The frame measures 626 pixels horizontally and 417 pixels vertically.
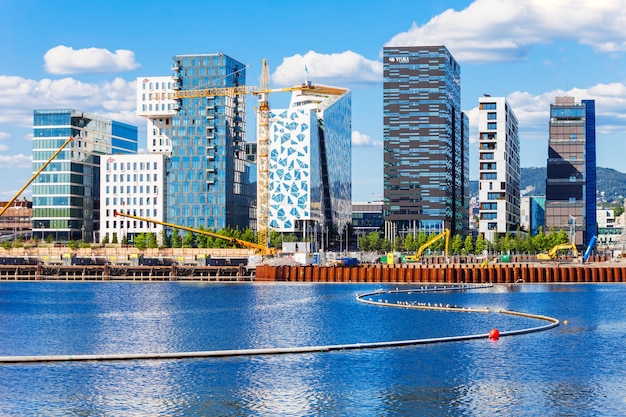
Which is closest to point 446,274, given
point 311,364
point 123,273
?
point 123,273

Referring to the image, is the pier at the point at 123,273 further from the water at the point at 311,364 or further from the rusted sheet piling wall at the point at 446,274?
the water at the point at 311,364

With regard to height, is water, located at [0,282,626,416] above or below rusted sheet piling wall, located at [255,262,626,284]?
below

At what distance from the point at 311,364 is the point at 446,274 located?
91.2 m

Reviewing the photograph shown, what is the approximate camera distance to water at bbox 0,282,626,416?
49750 mm

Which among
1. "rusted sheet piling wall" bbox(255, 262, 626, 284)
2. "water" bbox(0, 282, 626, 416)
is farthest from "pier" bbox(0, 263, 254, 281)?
"water" bbox(0, 282, 626, 416)

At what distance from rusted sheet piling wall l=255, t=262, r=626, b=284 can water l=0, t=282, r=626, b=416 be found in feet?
127

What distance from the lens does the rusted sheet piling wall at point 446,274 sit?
150375 mm

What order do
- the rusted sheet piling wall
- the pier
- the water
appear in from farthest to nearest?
the pier < the rusted sheet piling wall < the water

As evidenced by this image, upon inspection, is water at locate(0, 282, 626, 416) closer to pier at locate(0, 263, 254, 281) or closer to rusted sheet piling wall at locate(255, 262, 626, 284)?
rusted sheet piling wall at locate(255, 262, 626, 284)

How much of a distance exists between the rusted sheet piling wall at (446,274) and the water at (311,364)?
127ft

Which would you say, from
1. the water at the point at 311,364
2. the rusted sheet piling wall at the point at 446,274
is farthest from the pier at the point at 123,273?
the water at the point at 311,364

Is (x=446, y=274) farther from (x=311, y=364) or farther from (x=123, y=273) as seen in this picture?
(x=311, y=364)

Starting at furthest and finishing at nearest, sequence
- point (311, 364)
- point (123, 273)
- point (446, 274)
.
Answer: point (123, 273), point (446, 274), point (311, 364)

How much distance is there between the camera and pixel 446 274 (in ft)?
495
